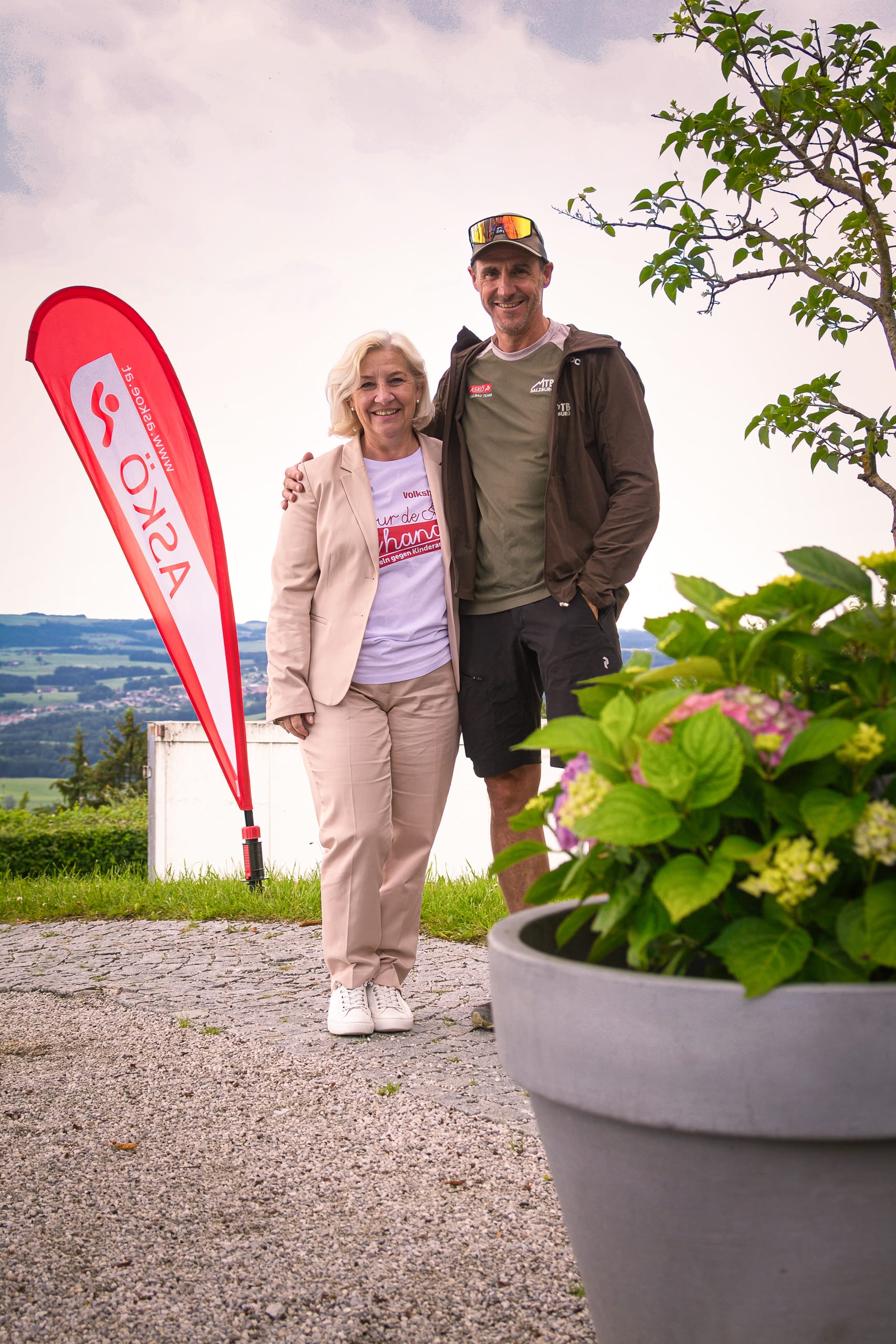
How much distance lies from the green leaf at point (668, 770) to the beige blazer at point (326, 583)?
2156mm

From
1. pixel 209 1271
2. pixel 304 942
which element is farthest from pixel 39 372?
pixel 209 1271

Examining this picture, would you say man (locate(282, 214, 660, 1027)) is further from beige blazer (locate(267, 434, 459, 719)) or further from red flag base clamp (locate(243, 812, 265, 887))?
red flag base clamp (locate(243, 812, 265, 887))

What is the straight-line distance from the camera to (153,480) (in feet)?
20.5

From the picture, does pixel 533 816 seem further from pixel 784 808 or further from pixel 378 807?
pixel 378 807

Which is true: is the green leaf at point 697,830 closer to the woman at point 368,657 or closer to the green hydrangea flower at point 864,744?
the green hydrangea flower at point 864,744

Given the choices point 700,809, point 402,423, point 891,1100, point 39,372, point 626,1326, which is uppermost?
point 39,372

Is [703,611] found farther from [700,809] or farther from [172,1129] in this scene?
[172,1129]

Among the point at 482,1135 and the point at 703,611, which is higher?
the point at 703,611

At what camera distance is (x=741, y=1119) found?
0.99 meters

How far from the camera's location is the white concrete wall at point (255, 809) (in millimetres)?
7816

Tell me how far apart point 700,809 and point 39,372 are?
6.15 metres

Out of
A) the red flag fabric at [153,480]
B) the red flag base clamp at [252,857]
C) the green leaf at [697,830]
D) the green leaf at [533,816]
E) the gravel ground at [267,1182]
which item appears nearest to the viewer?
the green leaf at [697,830]

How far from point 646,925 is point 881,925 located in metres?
0.23

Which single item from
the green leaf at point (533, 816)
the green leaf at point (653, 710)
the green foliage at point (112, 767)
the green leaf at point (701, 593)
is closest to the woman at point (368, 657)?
the green leaf at point (533, 816)
